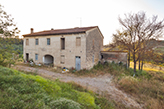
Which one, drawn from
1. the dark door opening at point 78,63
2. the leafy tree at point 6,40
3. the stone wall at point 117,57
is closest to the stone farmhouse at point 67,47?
the dark door opening at point 78,63

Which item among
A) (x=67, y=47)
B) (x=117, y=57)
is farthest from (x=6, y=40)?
(x=117, y=57)

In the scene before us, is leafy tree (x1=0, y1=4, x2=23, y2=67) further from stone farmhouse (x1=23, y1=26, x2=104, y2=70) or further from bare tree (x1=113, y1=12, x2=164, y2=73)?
bare tree (x1=113, y1=12, x2=164, y2=73)

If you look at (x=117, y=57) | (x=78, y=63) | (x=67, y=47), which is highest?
(x=67, y=47)

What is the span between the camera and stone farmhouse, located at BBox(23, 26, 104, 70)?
12.3 m

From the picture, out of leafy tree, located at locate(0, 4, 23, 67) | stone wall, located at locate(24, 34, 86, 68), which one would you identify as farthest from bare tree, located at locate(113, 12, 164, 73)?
leafy tree, located at locate(0, 4, 23, 67)

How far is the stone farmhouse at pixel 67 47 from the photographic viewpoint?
40.3 feet

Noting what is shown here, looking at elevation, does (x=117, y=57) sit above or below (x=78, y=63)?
above

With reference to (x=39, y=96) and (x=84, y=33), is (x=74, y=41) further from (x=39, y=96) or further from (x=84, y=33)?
(x=39, y=96)

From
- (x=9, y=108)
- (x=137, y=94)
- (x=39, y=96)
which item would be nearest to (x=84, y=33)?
(x=137, y=94)

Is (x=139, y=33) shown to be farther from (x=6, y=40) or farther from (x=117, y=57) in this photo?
(x=6, y=40)

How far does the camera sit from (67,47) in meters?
13.2

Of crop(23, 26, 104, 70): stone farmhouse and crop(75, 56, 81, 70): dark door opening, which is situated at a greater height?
crop(23, 26, 104, 70): stone farmhouse

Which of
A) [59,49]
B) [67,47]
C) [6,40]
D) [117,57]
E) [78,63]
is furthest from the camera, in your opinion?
[117,57]

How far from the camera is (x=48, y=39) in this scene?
47.9 ft
